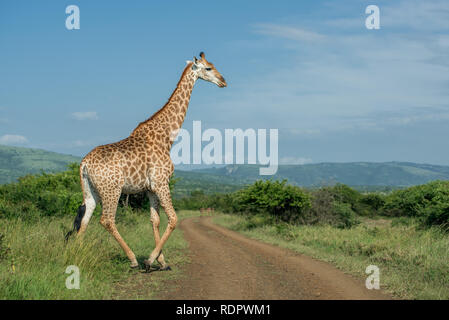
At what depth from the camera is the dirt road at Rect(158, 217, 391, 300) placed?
715 centimetres

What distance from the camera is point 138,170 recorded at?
8.74 m

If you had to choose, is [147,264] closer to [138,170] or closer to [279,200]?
[138,170]

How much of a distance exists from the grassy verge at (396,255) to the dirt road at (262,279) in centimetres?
55

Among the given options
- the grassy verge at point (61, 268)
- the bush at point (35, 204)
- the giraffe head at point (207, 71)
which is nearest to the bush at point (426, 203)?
the giraffe head at point (207, 71)

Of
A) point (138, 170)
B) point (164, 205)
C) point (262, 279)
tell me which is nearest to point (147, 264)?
point (164, 205)

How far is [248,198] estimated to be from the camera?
2333 centimetres

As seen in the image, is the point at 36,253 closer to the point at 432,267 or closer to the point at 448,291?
the point at 448,291

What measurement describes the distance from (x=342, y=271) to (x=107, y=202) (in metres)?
5.33

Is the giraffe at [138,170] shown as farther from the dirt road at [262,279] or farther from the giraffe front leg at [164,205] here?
the dirt road at [262,279]

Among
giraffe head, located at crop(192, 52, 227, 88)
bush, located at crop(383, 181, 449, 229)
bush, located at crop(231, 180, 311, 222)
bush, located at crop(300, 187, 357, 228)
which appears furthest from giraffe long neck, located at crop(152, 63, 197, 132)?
bush, located at crop(300, 187, 357, 228)

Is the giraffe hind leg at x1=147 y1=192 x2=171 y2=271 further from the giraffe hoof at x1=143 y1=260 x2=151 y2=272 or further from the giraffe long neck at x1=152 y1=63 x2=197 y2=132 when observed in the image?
the giraffe long neck at x1=152 y1=63 x2=197 y2=132

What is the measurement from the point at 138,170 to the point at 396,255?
6925 mm
